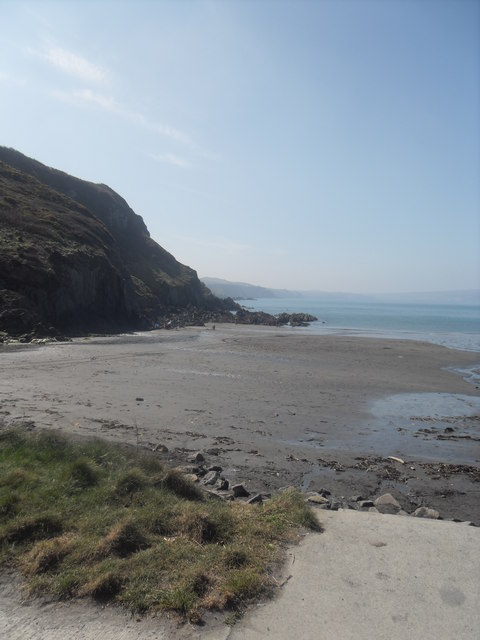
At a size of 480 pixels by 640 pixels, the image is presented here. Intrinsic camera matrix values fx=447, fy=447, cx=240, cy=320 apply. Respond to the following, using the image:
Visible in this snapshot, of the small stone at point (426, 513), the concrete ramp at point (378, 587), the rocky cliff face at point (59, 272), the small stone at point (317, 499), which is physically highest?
the rocky cliff face at point (59, 272)

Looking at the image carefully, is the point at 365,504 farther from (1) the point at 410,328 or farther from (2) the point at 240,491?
(1) the point at 410,328

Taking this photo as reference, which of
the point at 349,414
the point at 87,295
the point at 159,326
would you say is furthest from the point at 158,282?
the point at 349,414

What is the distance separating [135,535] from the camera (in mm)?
5402

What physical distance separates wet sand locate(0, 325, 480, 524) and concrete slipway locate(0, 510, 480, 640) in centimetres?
307

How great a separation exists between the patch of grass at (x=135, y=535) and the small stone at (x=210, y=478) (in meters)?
1.26

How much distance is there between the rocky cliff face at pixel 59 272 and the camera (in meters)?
35.7

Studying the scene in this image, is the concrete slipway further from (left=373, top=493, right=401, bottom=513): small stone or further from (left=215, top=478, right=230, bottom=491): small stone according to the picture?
(left=215, top=478, right=230, bottom=491): small stone

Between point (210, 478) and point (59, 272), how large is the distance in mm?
35985

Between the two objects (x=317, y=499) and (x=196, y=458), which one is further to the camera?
(x=196, y=458)

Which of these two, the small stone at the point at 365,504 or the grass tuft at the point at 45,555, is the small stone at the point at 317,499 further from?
the grass tuft at the point at 45,555

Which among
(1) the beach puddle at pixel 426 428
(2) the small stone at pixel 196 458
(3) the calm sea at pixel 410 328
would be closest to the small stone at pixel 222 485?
(2) the small stone at pixel 196 458

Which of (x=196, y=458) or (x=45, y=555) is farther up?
(x=45, y=555)

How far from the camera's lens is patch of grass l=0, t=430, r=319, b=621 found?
456cm

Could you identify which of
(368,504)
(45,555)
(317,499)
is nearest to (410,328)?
(368,504)
